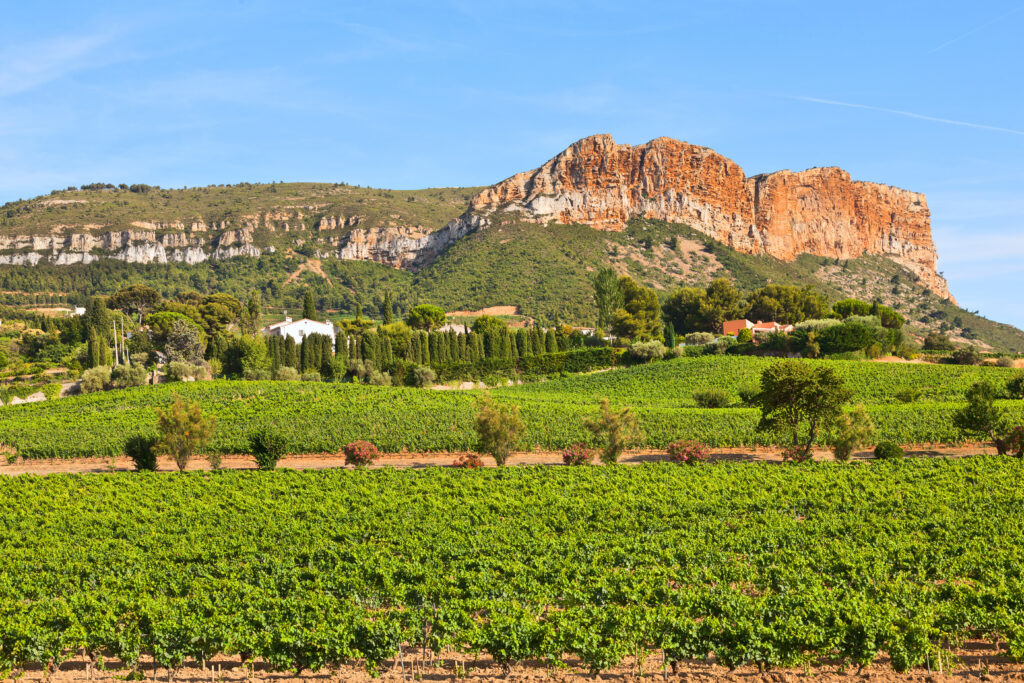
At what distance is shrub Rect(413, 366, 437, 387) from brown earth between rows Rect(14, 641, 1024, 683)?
191 feet

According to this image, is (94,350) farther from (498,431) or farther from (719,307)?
(719,307)

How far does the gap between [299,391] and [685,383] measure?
33.8 metres

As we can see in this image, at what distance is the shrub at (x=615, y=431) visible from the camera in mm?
37188

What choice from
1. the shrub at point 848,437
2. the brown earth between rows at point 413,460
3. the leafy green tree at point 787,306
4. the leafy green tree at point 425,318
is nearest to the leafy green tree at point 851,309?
the leafy green tree at point 787,306

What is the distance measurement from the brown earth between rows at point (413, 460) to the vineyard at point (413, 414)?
677mm

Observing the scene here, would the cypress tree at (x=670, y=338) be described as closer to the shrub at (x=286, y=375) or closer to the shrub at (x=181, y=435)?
the shrub at (x=286, y=375)

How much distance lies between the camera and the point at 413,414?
47219mm

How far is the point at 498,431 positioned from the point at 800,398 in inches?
614

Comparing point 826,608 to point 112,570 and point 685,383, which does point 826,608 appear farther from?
point 685,383

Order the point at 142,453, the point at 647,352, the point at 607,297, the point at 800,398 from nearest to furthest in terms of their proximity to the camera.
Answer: the point at 142,453
the point at 800,398
the point at 647,352
the point at 607,297

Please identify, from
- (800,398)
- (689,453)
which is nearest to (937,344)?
(800,398)

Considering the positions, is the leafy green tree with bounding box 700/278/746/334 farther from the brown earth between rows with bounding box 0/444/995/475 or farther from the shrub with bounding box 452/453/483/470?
the shrub with bounding box 452/453/483/470

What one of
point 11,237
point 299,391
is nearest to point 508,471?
point 299,391

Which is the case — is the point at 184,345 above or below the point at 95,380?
above
